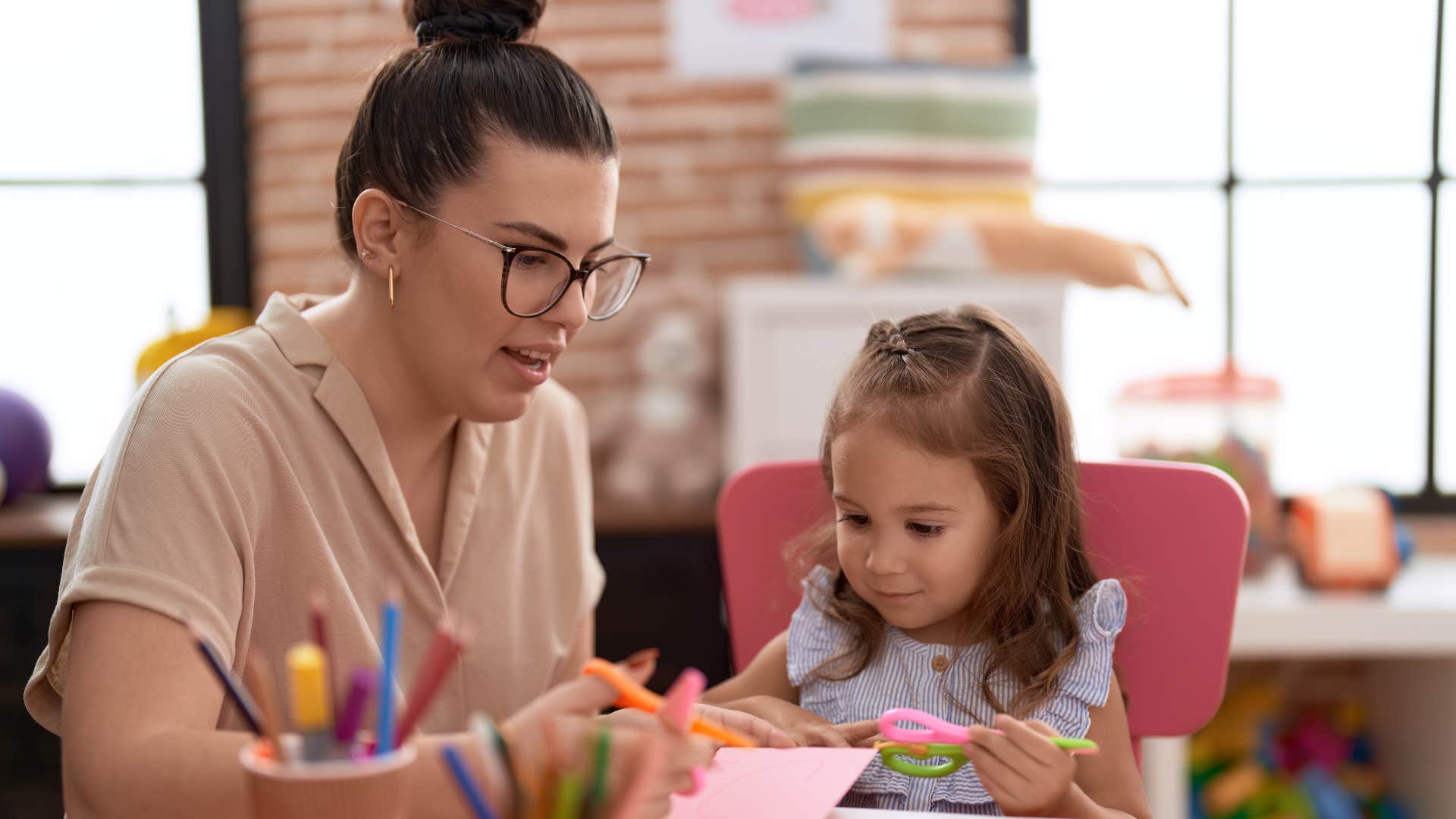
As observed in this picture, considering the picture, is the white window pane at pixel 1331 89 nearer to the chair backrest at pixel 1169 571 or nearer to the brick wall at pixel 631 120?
the brick wall at pixel 631 120

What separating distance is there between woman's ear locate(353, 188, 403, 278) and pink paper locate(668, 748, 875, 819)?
0.57 meters

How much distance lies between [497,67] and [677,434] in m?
1.43

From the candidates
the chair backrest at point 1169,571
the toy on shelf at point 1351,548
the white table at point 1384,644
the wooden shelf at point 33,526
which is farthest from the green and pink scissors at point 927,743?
the wooden shelf at point 33,526

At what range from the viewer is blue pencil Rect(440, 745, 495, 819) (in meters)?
0.49

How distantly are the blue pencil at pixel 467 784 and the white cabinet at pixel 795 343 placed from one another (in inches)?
73.9

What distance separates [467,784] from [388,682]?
3.1 inches

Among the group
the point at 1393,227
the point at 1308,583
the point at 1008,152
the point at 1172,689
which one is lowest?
the point at 1308,583

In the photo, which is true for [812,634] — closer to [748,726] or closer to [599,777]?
[748,726]

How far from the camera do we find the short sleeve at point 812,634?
3.97ft

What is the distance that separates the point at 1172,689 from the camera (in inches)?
46.5

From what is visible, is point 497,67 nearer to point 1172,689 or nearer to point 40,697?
point 40,697

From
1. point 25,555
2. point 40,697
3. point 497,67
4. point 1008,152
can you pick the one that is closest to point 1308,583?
point 1008,152

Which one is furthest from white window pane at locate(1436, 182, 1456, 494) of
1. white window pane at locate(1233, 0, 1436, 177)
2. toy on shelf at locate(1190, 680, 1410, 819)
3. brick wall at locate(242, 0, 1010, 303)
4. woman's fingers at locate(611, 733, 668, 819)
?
woman's fingers at locate(611, 733, 668, 819)

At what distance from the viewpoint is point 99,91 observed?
293 centimetres
